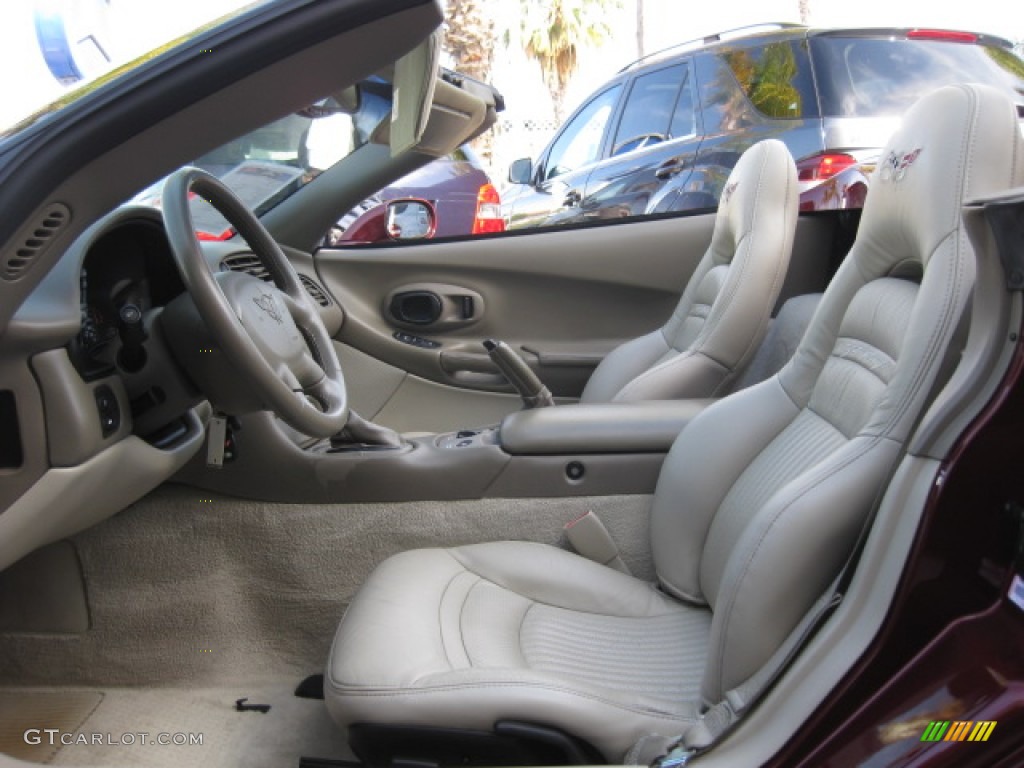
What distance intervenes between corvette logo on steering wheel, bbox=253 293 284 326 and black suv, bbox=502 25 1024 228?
1815 millimetres

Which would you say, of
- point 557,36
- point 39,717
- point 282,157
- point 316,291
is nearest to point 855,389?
point 39,717

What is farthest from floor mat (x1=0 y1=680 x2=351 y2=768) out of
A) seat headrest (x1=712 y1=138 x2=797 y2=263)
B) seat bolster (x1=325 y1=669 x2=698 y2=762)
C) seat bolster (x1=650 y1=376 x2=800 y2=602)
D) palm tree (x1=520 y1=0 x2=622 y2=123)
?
palm tree (x1=520 y1=0 x2=622 y2=123)

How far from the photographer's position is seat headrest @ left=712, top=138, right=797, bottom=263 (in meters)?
2.10

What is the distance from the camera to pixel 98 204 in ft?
3.45

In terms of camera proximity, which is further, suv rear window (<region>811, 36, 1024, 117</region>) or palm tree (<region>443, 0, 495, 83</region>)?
palm tree (<region>443, 0, 495, 83</region>)

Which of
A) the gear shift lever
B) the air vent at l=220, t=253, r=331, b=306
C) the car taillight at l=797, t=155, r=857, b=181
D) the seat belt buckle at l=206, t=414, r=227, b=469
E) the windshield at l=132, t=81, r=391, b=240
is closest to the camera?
the seat belt buckle at l=206, t=414, r=227, b=469

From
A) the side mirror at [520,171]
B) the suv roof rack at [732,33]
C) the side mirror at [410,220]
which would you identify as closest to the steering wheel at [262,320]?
the side mirror at [410,220]

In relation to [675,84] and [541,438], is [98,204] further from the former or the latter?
[675,84]

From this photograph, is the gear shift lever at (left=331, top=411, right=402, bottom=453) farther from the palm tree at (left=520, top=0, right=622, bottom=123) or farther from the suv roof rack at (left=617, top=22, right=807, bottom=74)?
the palm tree at (left=520, top=0, right=622, bottom=123)

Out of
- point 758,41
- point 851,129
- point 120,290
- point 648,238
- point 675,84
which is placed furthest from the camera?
point 675,84

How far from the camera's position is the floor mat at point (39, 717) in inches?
61.7

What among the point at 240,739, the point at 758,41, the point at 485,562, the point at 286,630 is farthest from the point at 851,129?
the point at 240,739

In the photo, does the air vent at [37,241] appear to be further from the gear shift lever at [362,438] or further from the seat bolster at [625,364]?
the seat bolster at [625,364]

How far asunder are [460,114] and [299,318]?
2.49 feet
